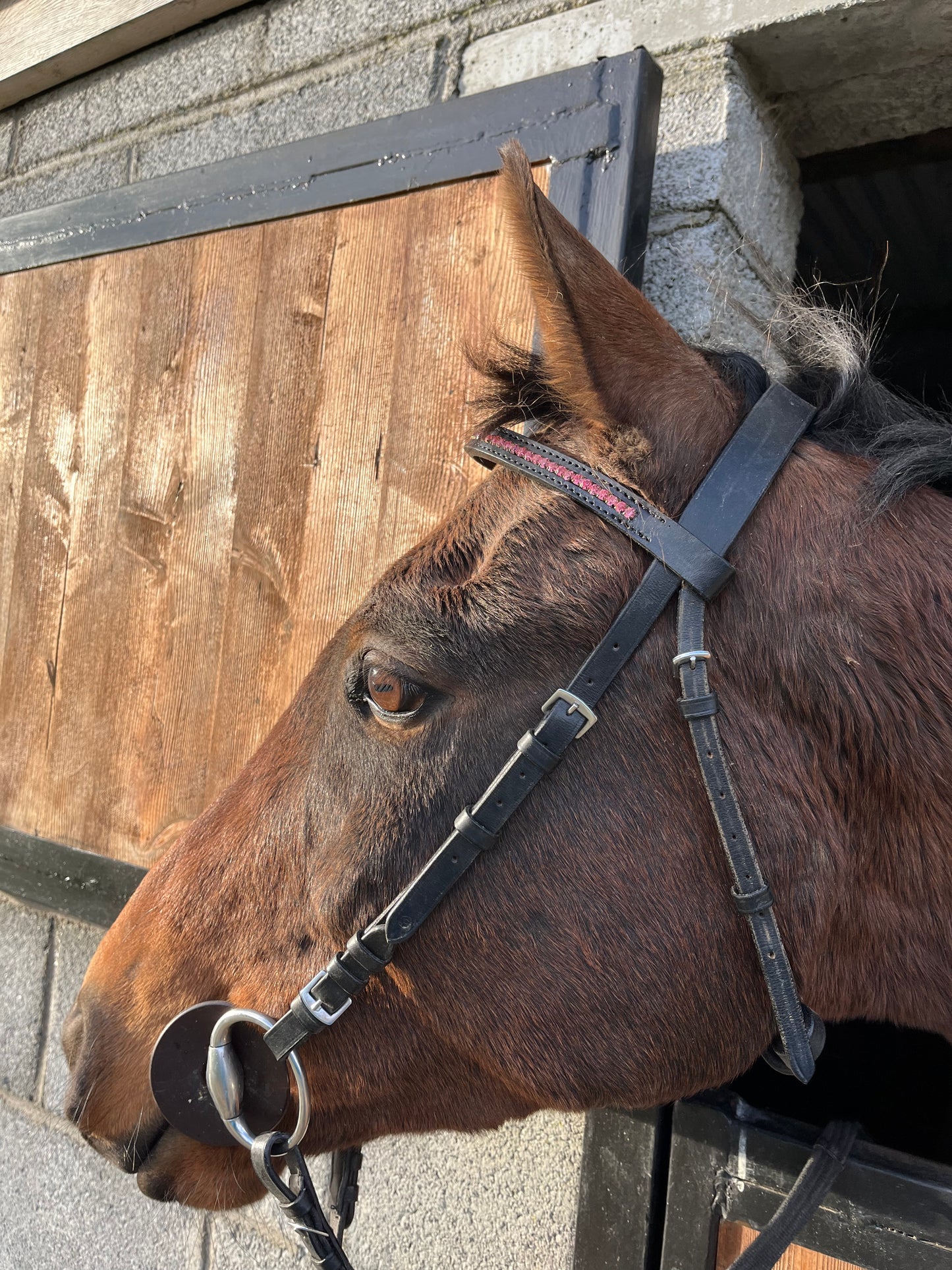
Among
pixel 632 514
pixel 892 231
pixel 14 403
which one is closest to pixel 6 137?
pixel 14 403

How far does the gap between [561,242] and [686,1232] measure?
4.40ft

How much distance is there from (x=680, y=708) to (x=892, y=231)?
6.56ft

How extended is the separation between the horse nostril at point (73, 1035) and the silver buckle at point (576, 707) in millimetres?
746

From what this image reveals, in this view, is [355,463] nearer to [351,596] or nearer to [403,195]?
[351,596]

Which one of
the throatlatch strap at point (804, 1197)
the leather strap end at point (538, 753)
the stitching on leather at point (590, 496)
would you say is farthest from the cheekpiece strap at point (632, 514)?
the throatlatch strap at point (804, 1197)

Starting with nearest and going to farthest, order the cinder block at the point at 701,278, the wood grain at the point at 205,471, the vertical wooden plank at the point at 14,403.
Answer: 1. the cinder block at the point at 701,278
2. the wood grain at the point at 205,471
3. the vertical wooden plank at the point at 14,403

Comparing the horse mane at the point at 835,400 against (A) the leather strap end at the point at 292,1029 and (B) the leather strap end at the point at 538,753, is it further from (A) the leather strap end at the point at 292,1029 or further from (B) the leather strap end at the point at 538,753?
(A) the leather strap end at the point at 292,1029

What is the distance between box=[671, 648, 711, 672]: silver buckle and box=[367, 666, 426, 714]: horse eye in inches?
10.5

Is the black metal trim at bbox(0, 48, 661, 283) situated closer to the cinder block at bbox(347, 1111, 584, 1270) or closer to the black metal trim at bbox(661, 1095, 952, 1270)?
the black metal trim at bbox(661, 1095, 952, 1270)

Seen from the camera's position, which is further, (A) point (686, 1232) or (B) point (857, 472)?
(A) point (686, 1232)

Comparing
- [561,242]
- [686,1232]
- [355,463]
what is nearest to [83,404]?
[355,463]

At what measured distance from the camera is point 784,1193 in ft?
3.65

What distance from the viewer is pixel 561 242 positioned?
79 cm

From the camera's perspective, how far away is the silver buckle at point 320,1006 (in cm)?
87
